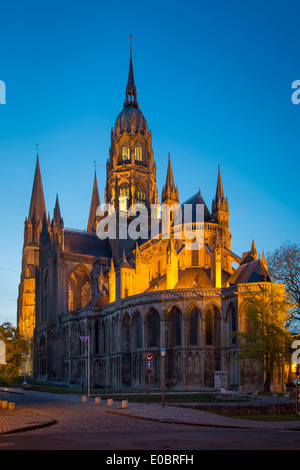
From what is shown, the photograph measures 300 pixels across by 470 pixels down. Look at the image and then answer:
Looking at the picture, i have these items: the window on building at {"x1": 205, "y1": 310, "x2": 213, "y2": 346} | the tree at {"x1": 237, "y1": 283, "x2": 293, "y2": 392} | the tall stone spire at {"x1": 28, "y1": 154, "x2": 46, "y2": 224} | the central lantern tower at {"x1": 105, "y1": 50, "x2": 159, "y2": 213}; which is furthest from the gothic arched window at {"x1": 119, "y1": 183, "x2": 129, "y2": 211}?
the tree at {"x1": 237, "y1": 283, "x2": 293, "y2": 392}

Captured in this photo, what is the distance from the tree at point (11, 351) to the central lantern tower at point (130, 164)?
184ft

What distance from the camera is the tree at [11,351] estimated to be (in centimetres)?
3613

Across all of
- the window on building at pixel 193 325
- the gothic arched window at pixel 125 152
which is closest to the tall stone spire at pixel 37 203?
the gothic arched window at pixel 125 152

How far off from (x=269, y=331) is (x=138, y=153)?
187 feet

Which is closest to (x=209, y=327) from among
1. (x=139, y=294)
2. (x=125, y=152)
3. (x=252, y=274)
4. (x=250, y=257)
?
(x=252, y=274)

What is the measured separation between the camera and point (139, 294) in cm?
6231

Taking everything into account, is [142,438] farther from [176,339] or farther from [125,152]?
[125,152]

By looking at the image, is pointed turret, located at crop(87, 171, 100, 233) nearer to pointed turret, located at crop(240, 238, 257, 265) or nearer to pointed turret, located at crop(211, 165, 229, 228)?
pointed turret, located at crop(211, 165, 229, 228)

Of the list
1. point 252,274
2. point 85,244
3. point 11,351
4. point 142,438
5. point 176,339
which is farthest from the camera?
point 85,244

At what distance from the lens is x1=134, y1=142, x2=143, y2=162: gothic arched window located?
96.1 metres

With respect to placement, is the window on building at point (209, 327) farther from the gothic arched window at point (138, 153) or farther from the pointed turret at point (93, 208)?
the pointed turret at point (93, 208)

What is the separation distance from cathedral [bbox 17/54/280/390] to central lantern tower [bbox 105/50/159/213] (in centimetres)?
18
